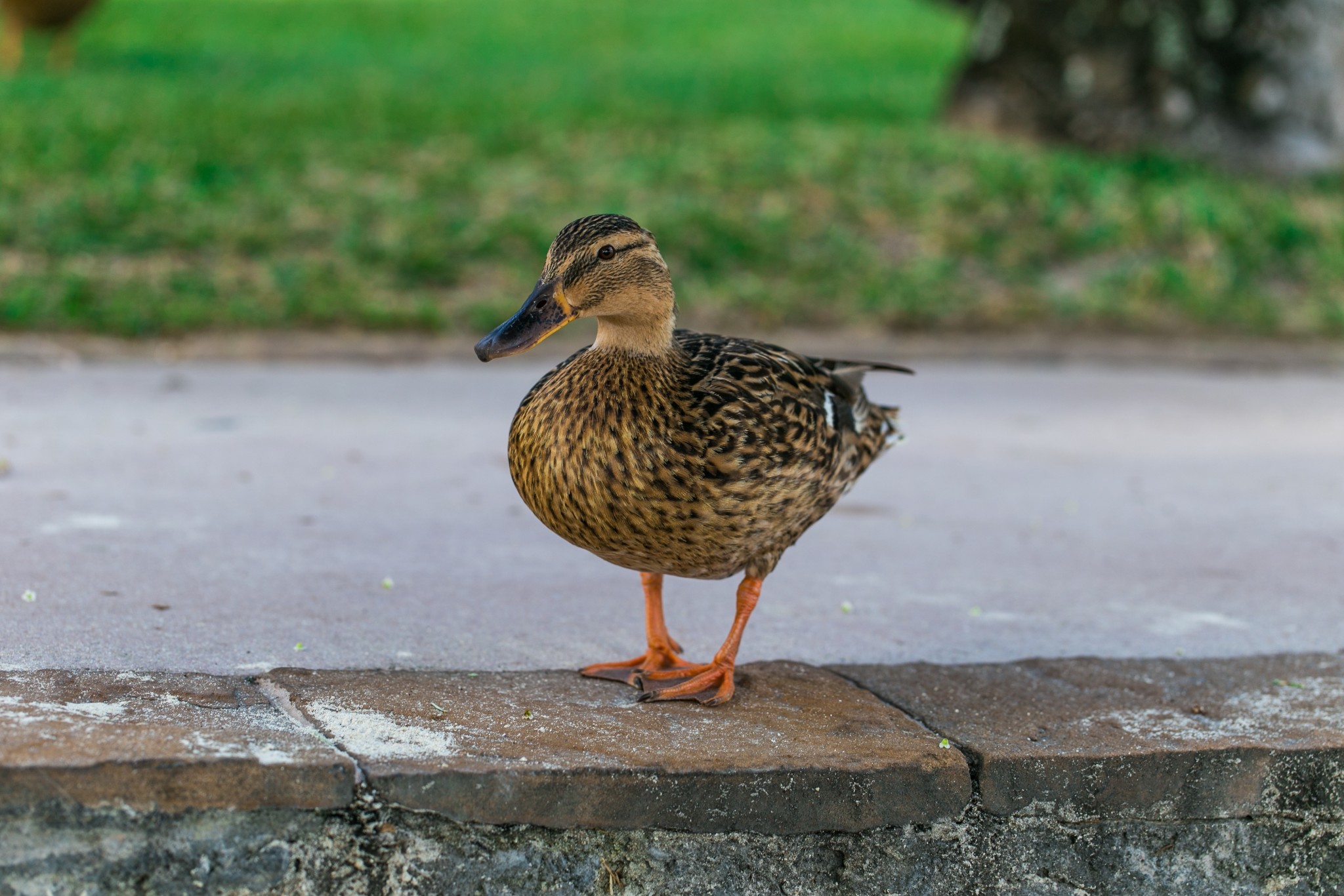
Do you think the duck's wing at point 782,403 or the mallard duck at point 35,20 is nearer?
the duck's wing at point 782,403

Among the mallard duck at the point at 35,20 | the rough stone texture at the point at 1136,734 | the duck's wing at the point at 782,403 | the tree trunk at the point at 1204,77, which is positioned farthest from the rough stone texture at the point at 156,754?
the mallard duck at the point at 35,20

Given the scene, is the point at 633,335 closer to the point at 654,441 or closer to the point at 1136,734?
the point at 654,441

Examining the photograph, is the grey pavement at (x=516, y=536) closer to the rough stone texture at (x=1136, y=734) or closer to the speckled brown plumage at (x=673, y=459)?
the rough stone texture at (x=1136, y=734)

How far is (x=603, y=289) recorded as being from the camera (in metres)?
3.03

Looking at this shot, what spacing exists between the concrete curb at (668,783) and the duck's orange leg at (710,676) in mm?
41

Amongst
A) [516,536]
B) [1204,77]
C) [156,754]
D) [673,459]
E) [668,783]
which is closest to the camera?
[156,754]

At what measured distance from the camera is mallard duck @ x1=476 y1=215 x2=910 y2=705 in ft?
9.52

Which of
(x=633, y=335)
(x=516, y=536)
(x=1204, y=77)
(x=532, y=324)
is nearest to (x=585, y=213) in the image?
(x=516, y=536)

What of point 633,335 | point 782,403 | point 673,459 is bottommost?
point 673,459

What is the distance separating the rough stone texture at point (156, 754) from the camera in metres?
2.42

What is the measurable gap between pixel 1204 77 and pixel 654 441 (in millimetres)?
8275

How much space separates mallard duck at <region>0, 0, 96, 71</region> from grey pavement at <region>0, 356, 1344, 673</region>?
278 inches

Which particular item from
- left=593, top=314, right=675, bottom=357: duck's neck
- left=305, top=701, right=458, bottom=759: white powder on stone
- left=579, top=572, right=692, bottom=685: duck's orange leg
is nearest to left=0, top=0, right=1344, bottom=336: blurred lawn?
left=579, top=572, right=692, bottom=685: duck's orange leg

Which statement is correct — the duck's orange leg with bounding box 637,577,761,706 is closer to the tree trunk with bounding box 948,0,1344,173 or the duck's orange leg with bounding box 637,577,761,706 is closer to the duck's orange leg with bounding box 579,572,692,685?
the duck's orange leg with bounding box 579,572,692,685
